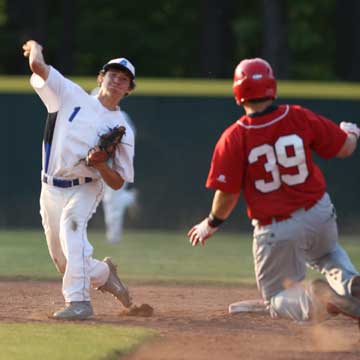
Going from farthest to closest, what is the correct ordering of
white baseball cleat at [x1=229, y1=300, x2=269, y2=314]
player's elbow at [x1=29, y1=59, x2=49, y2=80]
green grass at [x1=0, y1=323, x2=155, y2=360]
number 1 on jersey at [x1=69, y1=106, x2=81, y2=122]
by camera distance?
white baseball cleat at [x1=229, y1=300, x2=269, y2=314]
number 1 on jersey at [x1=69, y1=106, x2=81, y2=122]
player's elbow at [x1=29, y1=59, x2=49, y2=80]
green grass at [x1=0, y1=323, x2=155, y2=360]

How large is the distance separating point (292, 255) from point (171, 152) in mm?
10679

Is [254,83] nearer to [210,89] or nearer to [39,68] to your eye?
[39,68]

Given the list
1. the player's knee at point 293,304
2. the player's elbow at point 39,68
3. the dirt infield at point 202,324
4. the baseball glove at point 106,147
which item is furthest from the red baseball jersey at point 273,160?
the player's elbow at point 39,68

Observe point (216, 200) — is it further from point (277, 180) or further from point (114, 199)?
point (114, 199)

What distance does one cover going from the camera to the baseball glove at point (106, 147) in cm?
877

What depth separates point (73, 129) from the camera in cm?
898

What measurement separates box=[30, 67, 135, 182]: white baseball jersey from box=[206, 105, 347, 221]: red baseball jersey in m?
1.48

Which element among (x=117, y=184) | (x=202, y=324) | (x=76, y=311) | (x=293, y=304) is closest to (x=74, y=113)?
(x=117, y=184)

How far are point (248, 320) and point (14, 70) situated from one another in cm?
2493

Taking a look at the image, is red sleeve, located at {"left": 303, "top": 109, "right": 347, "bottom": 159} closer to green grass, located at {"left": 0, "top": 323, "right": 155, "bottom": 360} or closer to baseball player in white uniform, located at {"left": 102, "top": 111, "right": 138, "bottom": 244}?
green grass, located at {"left": 0, "top": 323, "right": 155, "bottom": 360}

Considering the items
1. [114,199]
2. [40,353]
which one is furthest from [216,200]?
[114,199]

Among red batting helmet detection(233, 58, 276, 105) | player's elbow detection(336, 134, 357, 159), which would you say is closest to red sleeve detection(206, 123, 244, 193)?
red batting helmet detection(233, 58, 276, 105)

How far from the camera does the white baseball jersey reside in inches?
353

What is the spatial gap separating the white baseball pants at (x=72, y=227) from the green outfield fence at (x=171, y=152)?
9.11m
